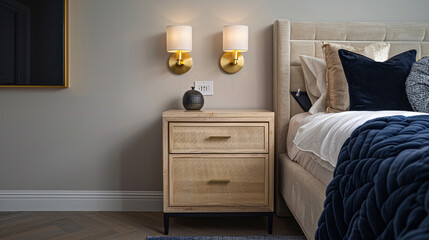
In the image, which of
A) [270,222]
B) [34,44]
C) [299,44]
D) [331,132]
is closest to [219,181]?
[270,222]

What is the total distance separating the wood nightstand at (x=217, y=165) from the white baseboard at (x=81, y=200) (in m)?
0.50

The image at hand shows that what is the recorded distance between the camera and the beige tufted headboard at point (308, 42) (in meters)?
2.53

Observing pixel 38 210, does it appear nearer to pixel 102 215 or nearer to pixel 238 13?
pixel 102 215

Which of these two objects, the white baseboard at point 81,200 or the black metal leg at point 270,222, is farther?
the white baseboard at point 81,200

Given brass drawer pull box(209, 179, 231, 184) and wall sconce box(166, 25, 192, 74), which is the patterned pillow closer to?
Result: brass drawer pull box(209, 179, 231, 184)

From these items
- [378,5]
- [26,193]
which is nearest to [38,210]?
[26,193]

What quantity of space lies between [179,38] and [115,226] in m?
1.25

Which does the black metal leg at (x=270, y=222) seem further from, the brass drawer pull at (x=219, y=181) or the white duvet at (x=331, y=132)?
the white duvet at (x=331, y=132)

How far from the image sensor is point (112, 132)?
2684 mm

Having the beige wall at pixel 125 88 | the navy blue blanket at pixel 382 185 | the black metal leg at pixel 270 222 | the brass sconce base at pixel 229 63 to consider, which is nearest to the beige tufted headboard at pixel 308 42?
the beige wall at pixel 125 88

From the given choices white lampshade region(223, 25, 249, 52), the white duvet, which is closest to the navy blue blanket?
the white duvet

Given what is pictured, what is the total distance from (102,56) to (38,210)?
1.16 metres

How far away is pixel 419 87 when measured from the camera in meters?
1.93

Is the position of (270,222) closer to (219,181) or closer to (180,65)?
(219,181)
